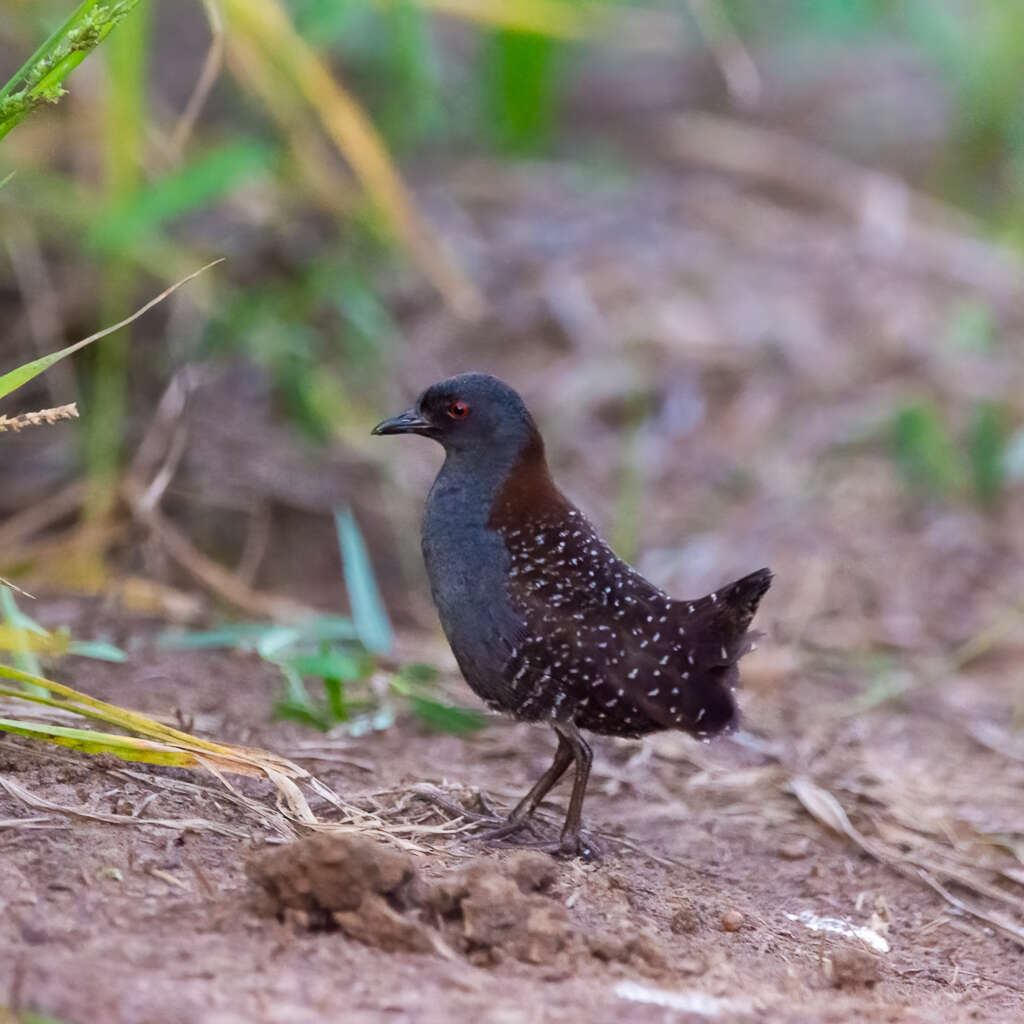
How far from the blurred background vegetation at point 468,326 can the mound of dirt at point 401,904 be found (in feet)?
7.07

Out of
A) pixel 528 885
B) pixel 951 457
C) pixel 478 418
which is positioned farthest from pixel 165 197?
pixel 951 457

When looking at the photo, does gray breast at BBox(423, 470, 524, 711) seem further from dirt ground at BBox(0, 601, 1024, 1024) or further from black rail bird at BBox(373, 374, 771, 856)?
dirt ground at BBox(0, 601, 1024, 1024)

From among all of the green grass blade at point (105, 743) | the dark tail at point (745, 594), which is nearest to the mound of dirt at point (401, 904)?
the green grass blade at point (105, 743)

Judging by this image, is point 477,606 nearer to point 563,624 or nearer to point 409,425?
point 563,624

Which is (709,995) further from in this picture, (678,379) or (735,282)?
(735,282)

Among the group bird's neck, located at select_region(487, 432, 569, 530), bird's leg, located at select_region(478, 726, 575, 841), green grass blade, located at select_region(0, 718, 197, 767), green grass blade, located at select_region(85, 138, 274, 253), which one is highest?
green grass blade, located at select_region(85, 138, 274, 253)

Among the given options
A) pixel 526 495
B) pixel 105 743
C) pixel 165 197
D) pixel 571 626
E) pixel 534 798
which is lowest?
pixel 534 798

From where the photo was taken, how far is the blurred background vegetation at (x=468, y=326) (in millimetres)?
6043

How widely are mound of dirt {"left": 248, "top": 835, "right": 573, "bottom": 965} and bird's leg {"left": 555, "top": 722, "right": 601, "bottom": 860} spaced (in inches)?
26.9

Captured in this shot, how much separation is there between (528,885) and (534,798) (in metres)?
0.73

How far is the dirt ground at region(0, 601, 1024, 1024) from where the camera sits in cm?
256

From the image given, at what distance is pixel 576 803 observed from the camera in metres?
3.63

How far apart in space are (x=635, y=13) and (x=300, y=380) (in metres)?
5.13

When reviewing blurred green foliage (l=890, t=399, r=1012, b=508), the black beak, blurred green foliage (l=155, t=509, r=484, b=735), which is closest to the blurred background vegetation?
blurred green foliage (l=890, t=399, r=1012, b=508)
